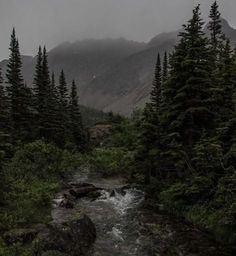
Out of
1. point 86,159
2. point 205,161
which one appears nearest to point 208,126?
point 205,161

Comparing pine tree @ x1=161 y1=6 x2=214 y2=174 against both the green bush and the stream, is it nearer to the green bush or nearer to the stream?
the stream

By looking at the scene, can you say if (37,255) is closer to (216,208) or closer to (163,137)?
(216,208)

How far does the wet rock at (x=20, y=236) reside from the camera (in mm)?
16328

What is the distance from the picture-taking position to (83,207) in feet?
85.1

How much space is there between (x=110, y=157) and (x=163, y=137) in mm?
15566

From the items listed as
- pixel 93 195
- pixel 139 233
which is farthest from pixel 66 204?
pixel 139 233

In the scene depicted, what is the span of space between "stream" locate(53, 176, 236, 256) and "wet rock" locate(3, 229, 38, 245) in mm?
2960

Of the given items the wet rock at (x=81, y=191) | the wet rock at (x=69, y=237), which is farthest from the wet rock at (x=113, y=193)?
the wet rock at (x=69, y=237)

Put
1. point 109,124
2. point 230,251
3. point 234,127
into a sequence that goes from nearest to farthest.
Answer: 1. point 230,251
2. point 234,127
3. point 109,124

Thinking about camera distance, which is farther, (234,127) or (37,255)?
(234,127)

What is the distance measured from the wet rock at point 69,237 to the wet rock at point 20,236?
1.24 feet

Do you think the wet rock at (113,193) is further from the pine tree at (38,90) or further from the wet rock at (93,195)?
the pine tree at (38,90)

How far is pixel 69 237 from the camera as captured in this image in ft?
58.0

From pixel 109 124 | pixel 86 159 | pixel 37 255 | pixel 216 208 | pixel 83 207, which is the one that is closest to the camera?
pixel 37 255
